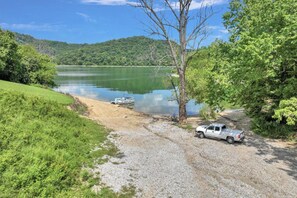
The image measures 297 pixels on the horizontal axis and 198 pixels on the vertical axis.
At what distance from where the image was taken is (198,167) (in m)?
18.2

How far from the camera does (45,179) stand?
45.9ft

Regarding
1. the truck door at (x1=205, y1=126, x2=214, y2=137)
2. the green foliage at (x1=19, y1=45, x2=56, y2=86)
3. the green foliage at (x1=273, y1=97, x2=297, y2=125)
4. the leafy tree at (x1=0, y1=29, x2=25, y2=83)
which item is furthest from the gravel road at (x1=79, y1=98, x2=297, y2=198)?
the green foliage at (x1=19, y1=45, x2=56, y2=86)

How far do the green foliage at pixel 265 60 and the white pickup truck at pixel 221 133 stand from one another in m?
3.48

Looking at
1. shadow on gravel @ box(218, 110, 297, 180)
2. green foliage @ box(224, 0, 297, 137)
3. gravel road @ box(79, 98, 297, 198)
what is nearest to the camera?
gravel road @ box(79, 98, 297, 198)

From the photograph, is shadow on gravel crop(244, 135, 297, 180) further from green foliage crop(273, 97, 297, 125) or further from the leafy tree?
the leafy tree

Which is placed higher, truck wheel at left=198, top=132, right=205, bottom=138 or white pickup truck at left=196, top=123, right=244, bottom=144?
white pickup truck at left=196, top=123, right=244, bottom=144

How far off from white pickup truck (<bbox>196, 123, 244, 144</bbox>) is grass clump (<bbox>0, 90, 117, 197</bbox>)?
29.5 feet

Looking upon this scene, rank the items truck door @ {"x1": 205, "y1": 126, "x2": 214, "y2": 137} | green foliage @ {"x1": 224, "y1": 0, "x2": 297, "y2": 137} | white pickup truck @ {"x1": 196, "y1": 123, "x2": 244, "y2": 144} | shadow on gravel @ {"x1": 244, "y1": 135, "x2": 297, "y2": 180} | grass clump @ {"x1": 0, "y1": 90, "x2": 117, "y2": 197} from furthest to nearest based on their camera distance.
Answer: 1. truck door @ {"x1": 205, "y1": 126, "x2": 214, "y2": 137}
2. white pickup truck @ {"x1": 196, "y1": 123, "x2": 244, "y2": 144}
3. green foliage @ {"x1": 224, "y1": 0, "x2": 297, "y2": 137}
4. shadow on gravel @ {"x1": 244, "y1": 135, "x2": 297, "y2": 180}
5. grass clump @ {"x1": 0, "y1": 90, "x2": 117, "y2": 197}

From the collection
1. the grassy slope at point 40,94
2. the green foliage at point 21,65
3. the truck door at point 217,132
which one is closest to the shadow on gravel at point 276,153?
the truck door at point 217,132

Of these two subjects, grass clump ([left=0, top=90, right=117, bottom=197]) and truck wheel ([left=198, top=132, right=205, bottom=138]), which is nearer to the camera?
grass clump ([left=0, top=90, right=117, bottom=197])

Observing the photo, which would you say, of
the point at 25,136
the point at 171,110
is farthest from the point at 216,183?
the point at 171,110

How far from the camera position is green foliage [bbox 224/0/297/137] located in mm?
22109

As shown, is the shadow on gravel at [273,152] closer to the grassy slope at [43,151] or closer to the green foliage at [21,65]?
the grassy slope at [43,151]

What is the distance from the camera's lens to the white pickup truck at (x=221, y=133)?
23641 millimetres
